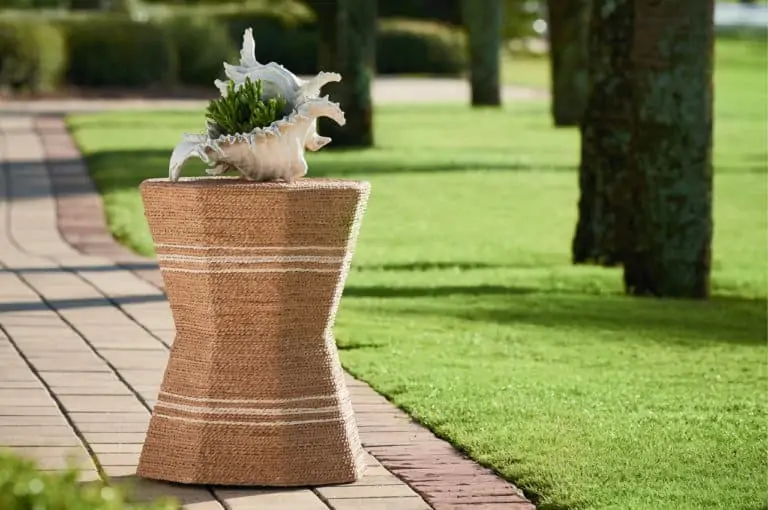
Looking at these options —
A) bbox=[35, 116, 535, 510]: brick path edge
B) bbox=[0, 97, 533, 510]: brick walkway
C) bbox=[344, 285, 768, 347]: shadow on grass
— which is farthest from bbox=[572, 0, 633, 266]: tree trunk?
bbox=[35, 116, 535, 510]: brick path edge

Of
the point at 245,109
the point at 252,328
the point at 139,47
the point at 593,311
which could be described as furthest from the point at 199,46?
the point at 252,328

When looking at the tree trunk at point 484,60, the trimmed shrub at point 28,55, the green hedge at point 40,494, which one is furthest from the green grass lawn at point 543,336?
the trimmed shrub at point 28,55

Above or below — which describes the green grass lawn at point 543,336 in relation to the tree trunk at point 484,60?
above

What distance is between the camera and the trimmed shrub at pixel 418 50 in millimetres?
40438

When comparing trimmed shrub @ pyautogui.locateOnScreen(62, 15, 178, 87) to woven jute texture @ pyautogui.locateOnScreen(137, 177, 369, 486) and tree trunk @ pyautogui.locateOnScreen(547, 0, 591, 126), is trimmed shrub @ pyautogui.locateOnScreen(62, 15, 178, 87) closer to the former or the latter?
tree trunk @ pyautogui.locateOnScreen(547, 0, 591, 126)

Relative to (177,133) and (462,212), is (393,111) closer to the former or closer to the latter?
(177,133)

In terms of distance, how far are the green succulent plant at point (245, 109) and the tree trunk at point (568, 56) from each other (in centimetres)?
1945

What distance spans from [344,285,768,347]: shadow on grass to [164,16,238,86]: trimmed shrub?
23.5m

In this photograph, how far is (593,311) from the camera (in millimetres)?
10125

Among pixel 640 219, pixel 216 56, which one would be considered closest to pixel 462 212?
pixel 640 219

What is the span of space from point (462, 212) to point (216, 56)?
19456 mm

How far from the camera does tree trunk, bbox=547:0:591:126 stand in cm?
2514

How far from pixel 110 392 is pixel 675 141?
4.97 meters

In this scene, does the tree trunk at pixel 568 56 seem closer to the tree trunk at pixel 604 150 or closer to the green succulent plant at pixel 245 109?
the tree trunk at pixel 604 150
